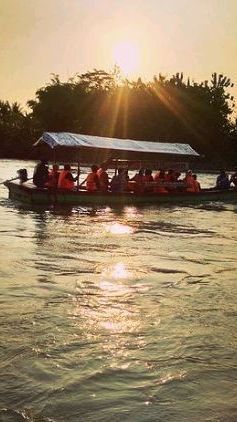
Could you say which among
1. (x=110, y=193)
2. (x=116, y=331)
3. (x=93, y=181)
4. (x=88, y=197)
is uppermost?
(x=93, y=181)

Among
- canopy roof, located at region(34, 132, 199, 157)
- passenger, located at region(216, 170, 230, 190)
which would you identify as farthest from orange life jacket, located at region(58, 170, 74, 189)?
passenger, located at region(216, 170, 230, 190)

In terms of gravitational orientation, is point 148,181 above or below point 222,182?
above

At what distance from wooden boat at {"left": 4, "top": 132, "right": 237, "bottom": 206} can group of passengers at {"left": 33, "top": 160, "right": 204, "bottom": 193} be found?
42 centimetres

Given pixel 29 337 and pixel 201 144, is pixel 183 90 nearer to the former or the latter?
pixel 201 144

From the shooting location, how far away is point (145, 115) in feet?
185

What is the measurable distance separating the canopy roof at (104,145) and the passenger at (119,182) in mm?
1401

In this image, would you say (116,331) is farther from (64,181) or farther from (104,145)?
(104,145)

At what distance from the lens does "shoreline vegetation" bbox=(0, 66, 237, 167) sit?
5625 cm

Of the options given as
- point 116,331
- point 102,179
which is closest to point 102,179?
point 102,179

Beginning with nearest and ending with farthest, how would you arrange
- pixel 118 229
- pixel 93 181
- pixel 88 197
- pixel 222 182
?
pixel 118 229 → pixel 88 197 → pixel 93 181 → pixel 222 182

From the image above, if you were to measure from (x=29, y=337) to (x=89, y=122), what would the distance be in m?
55.4

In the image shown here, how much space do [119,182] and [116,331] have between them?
13641mm

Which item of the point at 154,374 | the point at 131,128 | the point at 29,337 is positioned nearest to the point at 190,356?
the point at 154,374

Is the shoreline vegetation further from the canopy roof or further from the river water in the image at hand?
the river water
